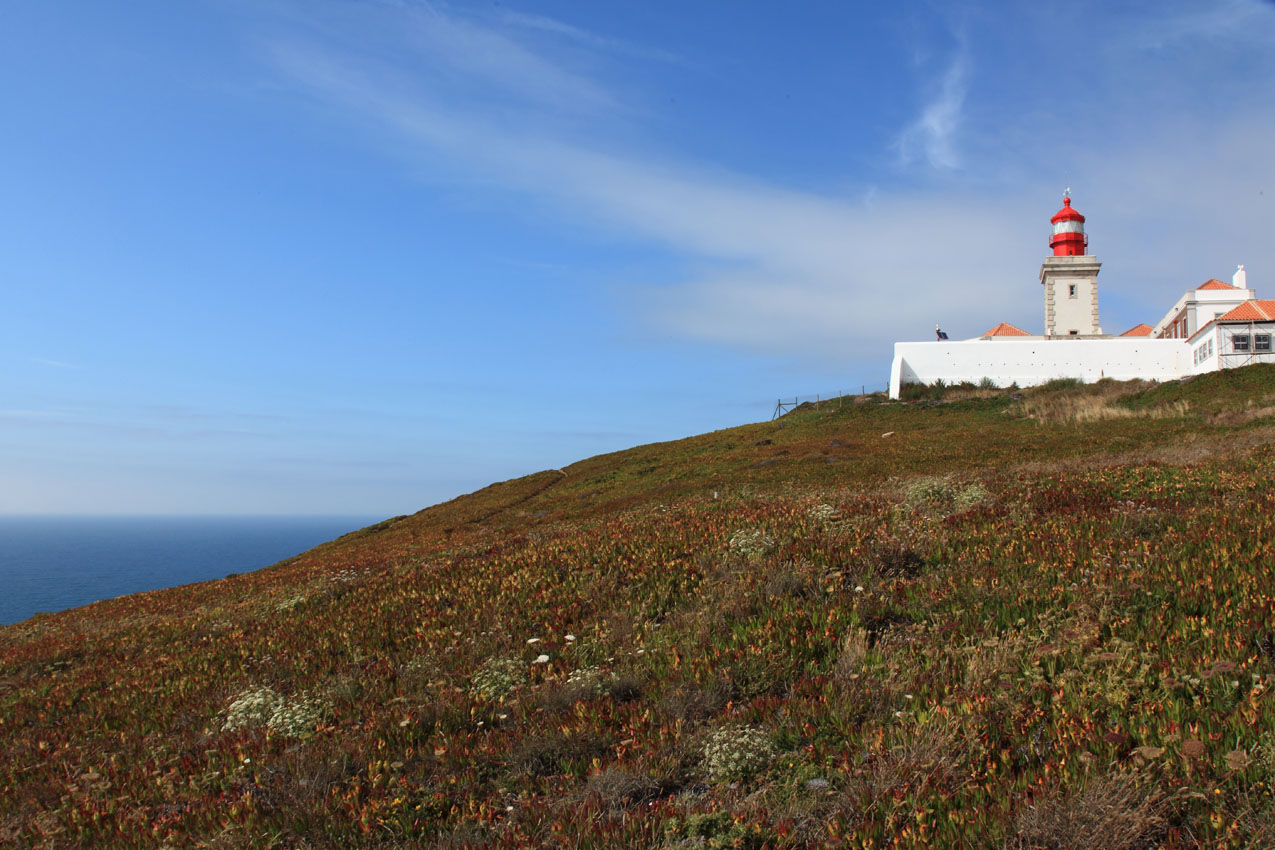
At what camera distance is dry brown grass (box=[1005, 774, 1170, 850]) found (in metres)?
3.39

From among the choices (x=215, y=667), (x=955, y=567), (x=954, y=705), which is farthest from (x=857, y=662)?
(x=215, y=667)

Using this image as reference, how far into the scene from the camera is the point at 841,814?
13.0 feet

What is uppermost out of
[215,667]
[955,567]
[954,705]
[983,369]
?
[983,369]

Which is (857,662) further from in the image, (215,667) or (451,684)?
(215,667)

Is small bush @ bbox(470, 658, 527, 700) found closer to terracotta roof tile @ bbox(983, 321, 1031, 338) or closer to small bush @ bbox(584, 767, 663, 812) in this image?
A: small bush @ bbox(584, 767, 663, 812)

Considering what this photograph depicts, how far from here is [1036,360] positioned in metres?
58.4

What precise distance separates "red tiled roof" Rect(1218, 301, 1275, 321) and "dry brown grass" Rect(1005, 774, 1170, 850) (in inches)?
2392

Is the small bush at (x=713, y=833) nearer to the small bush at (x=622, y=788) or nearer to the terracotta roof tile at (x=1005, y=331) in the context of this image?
the small bush at (x=622, y=788)

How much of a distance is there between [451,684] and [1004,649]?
5.13 m

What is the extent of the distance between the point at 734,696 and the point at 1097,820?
113 inches

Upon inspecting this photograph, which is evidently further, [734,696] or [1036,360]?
[1036,360]

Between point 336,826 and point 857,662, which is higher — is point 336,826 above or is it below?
below

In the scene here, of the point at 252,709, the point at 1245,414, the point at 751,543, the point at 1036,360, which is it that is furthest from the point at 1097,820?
the point at 1036,360

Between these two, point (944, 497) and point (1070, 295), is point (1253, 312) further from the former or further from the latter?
point (944, 497)
